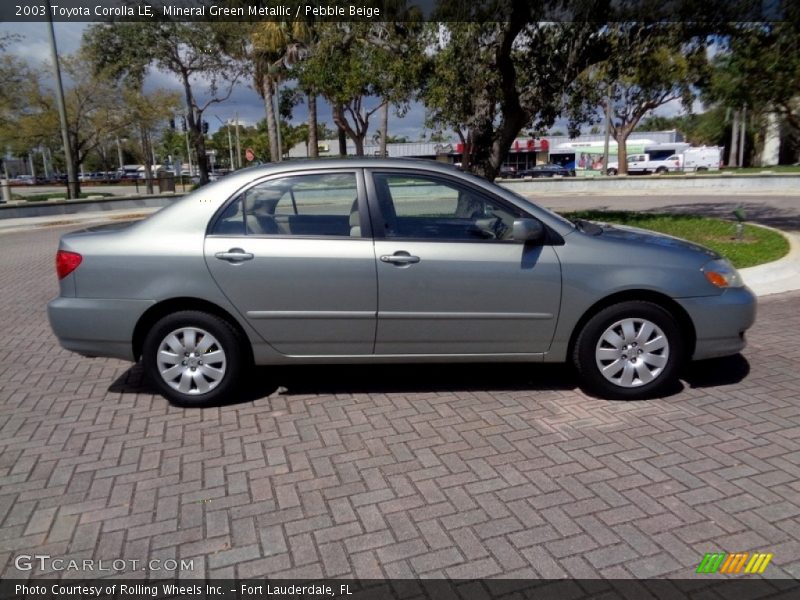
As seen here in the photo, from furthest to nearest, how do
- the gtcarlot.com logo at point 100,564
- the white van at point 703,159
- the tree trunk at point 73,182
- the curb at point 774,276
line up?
1. the white van at point 703,159
2. the tree trunk at point 73,182
3. the curb at point 774,276
4. the gtcarlot.com logo at point 100,564

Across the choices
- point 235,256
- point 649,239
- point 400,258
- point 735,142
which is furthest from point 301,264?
point 735,142

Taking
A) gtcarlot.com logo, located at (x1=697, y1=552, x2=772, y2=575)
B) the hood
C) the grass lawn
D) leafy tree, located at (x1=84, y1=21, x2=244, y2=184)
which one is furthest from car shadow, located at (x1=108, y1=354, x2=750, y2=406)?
leafy tree, located at (x1=84, y1=21, x2=244, y2=184)

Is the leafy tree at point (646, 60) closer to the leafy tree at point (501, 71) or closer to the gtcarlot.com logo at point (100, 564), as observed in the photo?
the leafy tree at point (501, 71)

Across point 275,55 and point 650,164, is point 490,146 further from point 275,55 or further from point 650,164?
point 650,164

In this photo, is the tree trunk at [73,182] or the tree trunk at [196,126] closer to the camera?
the tree trunk at [73,182]

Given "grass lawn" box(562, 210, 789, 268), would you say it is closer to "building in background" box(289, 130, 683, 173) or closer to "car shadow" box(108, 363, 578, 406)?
"car shadow" box(108, 363, 578, 406)

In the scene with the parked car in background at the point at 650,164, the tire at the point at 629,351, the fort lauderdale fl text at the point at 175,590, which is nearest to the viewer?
the fort lauderdale fl text at the point at 175,590

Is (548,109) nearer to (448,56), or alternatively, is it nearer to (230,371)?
(448,56)

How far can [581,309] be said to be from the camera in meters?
4.20

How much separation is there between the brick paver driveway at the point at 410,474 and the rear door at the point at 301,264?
1.81ft

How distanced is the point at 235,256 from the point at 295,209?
57 cm

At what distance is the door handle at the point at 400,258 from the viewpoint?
4094 mm

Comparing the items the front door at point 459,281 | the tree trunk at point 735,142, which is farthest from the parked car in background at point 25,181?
the tree trunk at point 735,142

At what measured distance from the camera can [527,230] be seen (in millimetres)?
4059
